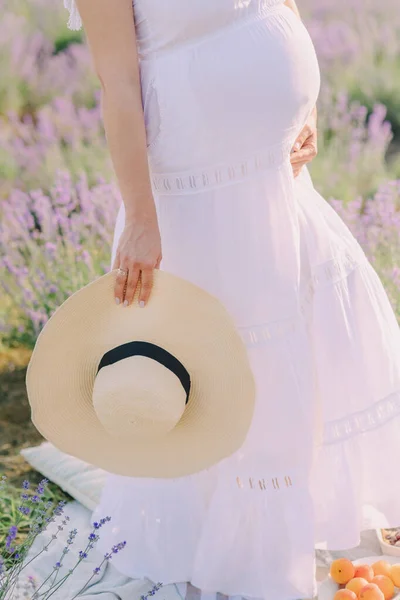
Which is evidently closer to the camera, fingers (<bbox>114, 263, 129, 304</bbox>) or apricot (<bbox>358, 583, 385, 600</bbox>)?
fingers (<bbox>114, 263, 129, 304</bbox>)

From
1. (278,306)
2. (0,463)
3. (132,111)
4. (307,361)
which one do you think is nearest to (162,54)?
(132,111)

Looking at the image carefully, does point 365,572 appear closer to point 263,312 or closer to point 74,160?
point 263,312

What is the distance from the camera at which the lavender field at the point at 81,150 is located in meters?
4.31

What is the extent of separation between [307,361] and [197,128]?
2.28 feet

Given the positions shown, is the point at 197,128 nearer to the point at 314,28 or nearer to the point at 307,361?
the point at 307,361

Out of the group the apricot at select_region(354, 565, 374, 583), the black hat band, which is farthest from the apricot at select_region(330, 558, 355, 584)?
the black hat band

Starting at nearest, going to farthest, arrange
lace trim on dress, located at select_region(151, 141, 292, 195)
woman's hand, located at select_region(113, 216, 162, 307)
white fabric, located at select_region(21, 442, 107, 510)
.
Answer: woman's hand, located at select_region(113, 216, 162, 307) < lace trim on dress, located at select_region(151, 141, 292, 195) < white fabric, located at select_region(21, 442, 107, 510)

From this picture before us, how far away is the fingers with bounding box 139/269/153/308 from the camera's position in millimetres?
2225

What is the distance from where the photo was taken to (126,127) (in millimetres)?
2174

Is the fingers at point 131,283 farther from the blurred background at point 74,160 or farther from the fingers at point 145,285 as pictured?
the blurred background at point 74,160

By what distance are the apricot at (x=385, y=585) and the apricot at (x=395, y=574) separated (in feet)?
0.14

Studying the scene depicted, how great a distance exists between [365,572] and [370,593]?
15cm

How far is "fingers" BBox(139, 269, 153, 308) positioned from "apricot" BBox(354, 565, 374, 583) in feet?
3.46

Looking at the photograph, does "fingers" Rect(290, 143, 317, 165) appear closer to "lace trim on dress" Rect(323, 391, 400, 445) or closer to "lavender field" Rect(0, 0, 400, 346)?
"lace trim on dress" Rect(323, 391, 400, 445)
